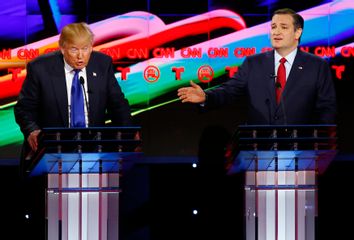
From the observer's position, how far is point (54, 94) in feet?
20.4

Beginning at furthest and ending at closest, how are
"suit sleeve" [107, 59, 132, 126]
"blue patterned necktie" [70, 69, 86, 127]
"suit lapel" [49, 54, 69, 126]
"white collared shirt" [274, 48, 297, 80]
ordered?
1. "white collared shirt" [274, 48, 297, 80]
2. "suit sleeve" [107, 59, 132, 126]
3. "suit lapel" [49, 54, 69, 126]
4. "blue patterned necktie" [70, 69, 86, 127]

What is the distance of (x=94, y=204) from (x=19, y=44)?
3.37 meters

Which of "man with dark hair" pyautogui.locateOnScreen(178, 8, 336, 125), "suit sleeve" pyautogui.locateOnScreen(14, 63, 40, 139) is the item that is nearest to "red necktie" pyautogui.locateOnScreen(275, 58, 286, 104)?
"man with dark hair" pyautogui.locateOnScreen(178, 8, 336, 125)

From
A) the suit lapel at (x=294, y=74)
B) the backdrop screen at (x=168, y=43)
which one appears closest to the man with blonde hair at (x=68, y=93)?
the suit lapel at (x=294, y=74)

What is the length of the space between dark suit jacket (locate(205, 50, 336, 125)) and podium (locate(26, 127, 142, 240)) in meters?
0.92

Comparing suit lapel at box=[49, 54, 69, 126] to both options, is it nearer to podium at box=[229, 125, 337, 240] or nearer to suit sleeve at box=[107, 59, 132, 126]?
suit sleeve at box=[107, 59, 132, 126]

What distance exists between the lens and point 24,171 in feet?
20.3

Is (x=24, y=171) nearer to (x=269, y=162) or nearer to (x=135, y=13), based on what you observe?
(x=269, y=162)

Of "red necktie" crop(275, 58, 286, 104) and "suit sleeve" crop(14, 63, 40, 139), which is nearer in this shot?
"suit sleeve" crop(14, 63, 40, 139)

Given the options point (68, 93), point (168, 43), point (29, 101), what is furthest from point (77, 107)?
point (168, 43)

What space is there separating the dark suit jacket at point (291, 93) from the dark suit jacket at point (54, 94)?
0.60 m

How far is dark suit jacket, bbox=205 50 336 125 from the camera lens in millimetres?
6438

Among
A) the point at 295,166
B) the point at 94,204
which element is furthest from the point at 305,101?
the point at 94,204

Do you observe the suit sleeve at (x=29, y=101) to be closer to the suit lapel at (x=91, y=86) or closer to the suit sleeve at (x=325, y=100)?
the suit lapel at (x=91, y=86)
